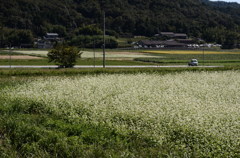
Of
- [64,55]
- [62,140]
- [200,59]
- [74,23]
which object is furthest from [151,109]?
[74,23]

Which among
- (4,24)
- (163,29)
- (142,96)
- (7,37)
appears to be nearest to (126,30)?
(163,29)

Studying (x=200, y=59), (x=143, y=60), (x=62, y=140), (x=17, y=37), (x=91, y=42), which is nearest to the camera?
(x=62, y=140)

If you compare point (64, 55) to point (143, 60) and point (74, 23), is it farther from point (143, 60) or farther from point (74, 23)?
point (74, 23)

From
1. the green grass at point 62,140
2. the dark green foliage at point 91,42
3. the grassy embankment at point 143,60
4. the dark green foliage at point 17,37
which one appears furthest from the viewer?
the dark green foliage at point 17,37

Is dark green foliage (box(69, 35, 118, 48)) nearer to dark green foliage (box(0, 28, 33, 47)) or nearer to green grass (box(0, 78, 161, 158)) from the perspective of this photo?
dark green foliage (box(0, 28, 33, 47))

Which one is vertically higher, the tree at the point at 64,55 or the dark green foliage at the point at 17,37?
the dark green foliage at the point at 17,37

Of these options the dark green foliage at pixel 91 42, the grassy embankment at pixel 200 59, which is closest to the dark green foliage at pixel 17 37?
the dark green foliage at pixel 91 42

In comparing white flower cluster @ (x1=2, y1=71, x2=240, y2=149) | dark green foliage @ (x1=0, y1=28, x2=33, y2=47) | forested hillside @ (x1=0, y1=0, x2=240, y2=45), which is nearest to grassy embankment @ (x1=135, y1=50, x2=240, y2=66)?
white flower cluster @ (x1=2, y1=71, x2=240, y2=149)

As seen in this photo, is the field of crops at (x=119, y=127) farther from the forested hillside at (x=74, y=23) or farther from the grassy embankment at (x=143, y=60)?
the forested hillside at (x=74, y=23)

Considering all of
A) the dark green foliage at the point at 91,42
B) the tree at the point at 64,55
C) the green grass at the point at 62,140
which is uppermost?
the dark green foliage at the point at 91,42

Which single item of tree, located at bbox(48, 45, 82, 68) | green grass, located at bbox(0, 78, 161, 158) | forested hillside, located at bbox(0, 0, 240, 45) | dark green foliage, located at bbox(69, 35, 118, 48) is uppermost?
forested hillside, located at bbox(0, 0, 240, 45)

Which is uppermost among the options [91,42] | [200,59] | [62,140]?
[91,42]

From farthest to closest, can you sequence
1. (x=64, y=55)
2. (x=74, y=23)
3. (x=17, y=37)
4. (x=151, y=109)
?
(x=74, y=23), (x=17, y=37), (x=64, y=55), (x=151, y=109)

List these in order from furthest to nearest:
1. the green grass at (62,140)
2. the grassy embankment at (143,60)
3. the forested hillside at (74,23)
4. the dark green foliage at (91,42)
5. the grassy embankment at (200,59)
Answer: the forested hillside at (74,23)
the dark green foliage at (91,42)
the grassy embankment at (200,59)
the grassy embankment at (143,60)
the green grass at (62,140)
